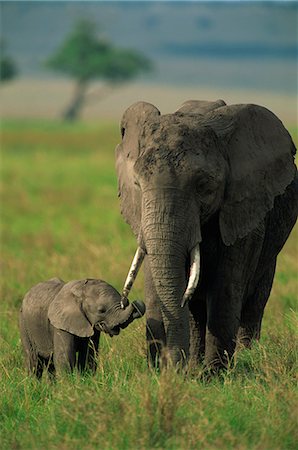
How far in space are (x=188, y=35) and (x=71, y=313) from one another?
167745 millimetres

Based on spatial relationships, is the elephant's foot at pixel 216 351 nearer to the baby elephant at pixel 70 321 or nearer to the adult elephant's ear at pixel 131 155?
the baby elephant at pixel 70 321

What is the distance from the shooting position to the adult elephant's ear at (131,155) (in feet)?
20.1

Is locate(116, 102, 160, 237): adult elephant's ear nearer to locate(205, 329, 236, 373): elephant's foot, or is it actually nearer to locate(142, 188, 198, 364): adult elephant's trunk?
locate(142, 188, 198, 364): adult elephant's trunk

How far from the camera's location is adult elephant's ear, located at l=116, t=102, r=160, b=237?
612 cm

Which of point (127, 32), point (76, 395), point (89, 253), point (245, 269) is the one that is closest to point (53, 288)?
point (245, 269)

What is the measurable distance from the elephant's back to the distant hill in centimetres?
13085

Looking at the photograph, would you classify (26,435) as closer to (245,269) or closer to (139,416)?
(139,416)

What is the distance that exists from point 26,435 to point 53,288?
72.7 inches

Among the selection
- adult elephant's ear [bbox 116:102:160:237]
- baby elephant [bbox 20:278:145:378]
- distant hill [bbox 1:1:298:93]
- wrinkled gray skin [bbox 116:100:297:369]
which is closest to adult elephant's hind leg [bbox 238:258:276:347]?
wrinkled gray skin [bbox 116:100:297:369]

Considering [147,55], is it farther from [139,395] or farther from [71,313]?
[139,395]

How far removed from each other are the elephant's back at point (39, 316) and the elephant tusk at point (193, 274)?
1.19 m

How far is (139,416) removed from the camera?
198 inches

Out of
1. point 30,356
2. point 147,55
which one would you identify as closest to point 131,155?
point 30,356

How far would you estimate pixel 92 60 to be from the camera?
272 ft
